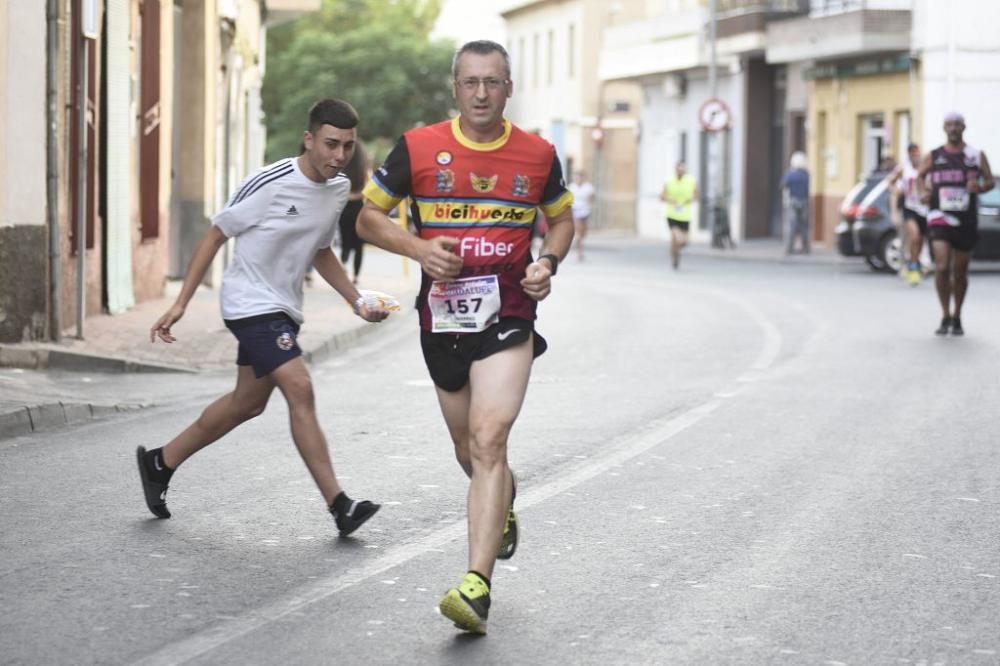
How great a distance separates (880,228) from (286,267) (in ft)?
82.1

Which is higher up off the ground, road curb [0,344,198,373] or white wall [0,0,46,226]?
white wall [0,0,46,226]

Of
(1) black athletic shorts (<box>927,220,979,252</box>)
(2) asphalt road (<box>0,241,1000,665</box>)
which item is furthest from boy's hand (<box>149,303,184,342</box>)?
(1) black athletic shorts (<box>927,220,979,252</box>)

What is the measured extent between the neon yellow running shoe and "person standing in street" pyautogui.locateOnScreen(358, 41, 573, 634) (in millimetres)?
390

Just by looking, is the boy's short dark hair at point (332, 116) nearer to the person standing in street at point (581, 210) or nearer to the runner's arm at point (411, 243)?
the runner's arm at point (411, 243)

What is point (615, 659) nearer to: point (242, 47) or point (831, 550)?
point (831, 550)

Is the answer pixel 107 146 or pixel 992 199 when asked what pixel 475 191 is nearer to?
pixel 107 146

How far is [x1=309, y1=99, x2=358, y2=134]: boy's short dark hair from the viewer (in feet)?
26.1

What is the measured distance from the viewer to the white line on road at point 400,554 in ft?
20.1

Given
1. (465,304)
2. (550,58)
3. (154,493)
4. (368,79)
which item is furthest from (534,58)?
(465,304)

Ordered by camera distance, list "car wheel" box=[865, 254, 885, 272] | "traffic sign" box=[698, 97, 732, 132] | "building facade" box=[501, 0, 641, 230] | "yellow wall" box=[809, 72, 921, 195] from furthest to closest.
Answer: "building facade" box=[501, 0, 641, 230], "traffic sign" box=[698, 97, 732, 132], "yellow wall" box=[809, 72, 921, 195], "car wheel" box=[865, 254, 885, 272]

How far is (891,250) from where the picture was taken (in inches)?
1286

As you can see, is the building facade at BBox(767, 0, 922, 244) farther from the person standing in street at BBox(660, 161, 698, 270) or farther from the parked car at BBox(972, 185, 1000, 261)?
the parked car at BBox(972, 185, 1000, 261)

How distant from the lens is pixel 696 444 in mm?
11086

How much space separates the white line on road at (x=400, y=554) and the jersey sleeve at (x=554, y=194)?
1402 millimetres
